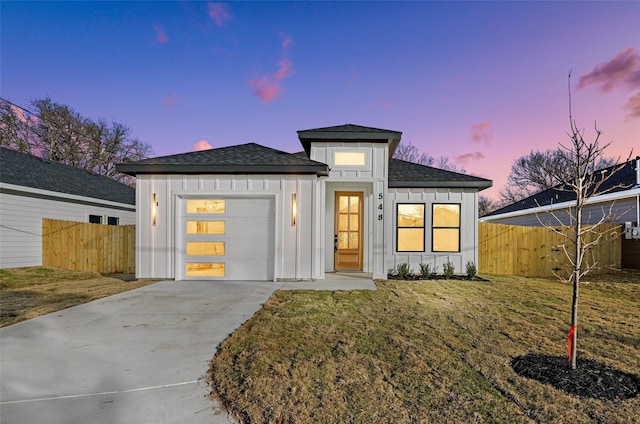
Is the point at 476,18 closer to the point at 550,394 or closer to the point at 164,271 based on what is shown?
the point at 550,394

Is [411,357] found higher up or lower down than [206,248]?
lower down

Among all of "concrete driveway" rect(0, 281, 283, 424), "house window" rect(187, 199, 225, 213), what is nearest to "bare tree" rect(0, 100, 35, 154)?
"house window" rect(187, 199, 225, 213)

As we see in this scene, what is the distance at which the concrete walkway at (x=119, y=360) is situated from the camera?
231 cm

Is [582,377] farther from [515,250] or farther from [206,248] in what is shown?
[515,250]

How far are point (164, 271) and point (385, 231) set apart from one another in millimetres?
5705

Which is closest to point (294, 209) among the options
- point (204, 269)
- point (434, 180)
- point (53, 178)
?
point (204, 269)

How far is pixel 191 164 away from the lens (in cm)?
766

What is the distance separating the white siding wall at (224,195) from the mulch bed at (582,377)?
5023 millimetres

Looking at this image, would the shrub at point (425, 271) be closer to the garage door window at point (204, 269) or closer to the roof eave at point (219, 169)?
the roof eave at point (219, 169)

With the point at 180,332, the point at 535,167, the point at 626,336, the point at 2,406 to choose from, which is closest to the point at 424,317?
the point at 626,336

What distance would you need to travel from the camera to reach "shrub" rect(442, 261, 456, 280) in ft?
28.6

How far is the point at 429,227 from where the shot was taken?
9.10 meters

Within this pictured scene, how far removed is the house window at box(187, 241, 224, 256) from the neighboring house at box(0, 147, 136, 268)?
655 centimetres

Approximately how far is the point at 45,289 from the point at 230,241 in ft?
14.1
